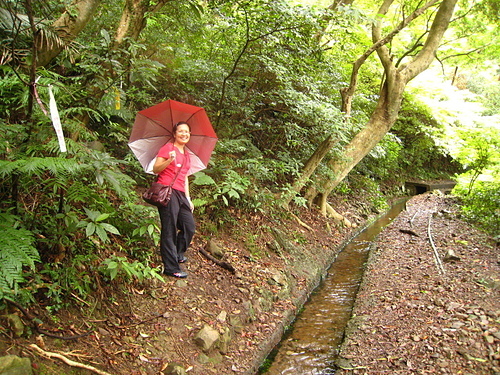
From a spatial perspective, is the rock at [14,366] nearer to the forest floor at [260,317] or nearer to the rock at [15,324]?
the forest floor at [260,317]

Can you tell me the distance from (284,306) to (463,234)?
578cm

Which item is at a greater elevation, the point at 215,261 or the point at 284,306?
the point at 215,261

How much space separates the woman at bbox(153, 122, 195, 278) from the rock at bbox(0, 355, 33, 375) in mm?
1881

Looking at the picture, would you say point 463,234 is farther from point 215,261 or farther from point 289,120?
point 215,261

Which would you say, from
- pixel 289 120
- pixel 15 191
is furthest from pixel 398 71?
pixel 15 191

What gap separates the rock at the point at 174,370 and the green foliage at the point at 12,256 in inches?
57.5

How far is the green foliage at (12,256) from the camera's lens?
2258mm

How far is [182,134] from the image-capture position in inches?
156

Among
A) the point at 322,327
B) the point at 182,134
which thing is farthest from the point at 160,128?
the point at 322,327

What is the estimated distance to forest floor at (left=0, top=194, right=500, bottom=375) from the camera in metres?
Result: 2.99

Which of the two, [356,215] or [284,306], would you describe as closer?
[284,306]

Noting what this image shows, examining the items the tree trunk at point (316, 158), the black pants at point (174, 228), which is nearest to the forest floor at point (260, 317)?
the black pants at point (174, 228)

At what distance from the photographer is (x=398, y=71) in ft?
33.0

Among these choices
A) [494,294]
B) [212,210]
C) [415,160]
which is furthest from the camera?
[415,160]
